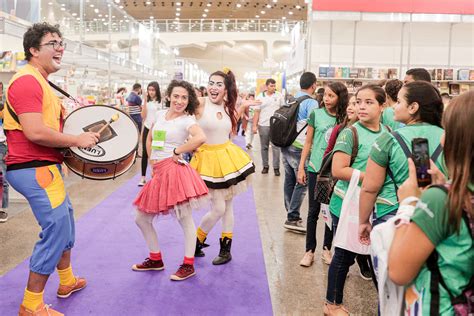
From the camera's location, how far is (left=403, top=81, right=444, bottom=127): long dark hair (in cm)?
210

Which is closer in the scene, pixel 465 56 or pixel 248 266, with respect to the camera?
pixel 248 266

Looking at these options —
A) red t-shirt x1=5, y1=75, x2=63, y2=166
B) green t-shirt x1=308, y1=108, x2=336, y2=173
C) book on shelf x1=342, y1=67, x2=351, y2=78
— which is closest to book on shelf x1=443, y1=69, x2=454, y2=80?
book on shelf x1=342, y1=67, x2=351, y2=78

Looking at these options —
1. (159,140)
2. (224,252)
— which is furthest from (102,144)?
(224,252)

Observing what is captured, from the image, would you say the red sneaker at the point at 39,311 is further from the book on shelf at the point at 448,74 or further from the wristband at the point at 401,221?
the book on shelf at the point at 448,74

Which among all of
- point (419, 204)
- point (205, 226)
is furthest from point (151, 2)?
point (419, 204)

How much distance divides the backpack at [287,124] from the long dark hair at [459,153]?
327 centimetres

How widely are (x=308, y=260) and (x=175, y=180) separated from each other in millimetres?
1253

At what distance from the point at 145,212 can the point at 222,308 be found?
2.76 feet

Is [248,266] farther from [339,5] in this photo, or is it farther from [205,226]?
[339,5]

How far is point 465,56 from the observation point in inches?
399

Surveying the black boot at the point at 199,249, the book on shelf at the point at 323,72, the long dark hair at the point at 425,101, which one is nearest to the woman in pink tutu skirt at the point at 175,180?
the black boot at the point at 199,249

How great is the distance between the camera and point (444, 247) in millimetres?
1307

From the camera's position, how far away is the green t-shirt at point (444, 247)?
126cm

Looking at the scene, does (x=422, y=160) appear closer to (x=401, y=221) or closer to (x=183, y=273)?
(x=401, y=221)
